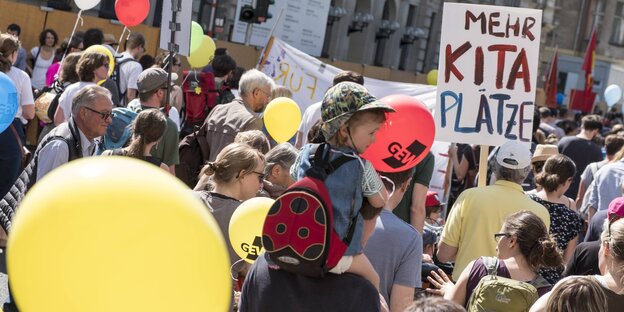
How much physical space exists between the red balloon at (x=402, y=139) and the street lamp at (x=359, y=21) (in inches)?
1301

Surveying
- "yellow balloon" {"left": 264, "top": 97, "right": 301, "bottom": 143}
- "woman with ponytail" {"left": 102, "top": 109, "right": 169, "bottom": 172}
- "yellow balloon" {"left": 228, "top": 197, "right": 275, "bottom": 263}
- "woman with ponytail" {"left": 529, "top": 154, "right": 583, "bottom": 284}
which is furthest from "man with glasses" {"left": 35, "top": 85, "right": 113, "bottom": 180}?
"woman with ponytail" {"left": 529, "top": 154, "right": 583, "bottom": 284}

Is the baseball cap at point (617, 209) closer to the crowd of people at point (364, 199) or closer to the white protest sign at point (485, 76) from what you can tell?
the crowd of people at point (364, 199)

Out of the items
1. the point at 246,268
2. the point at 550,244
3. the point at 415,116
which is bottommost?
the point at 246,268

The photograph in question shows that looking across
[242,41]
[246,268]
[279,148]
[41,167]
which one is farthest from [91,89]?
[242,41]

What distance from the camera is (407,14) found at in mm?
42562

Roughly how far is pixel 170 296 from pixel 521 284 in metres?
2.13

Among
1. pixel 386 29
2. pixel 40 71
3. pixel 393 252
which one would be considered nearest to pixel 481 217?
pixel 393 252

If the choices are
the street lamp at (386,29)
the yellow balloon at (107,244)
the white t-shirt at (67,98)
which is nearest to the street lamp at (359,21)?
the street lamp at (386,29)

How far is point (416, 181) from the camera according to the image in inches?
255

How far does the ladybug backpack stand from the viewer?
10.7 feet

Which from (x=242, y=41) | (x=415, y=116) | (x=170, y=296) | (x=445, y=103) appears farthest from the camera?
(x=242, y=41)

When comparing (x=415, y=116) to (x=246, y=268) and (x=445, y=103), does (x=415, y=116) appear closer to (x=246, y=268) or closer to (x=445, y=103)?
(x=246, y=268)

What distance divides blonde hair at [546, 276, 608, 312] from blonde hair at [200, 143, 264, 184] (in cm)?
146

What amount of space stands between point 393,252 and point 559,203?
2.16m
